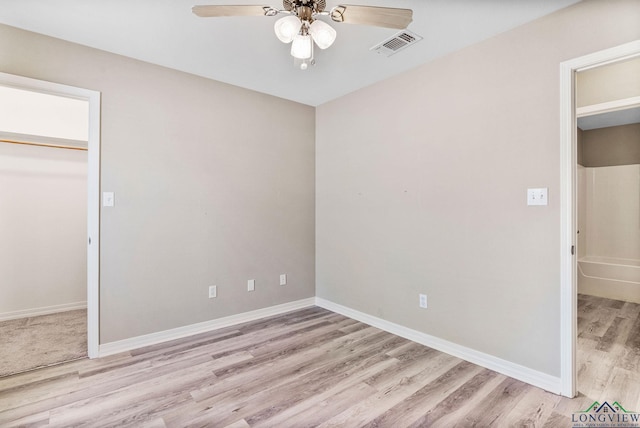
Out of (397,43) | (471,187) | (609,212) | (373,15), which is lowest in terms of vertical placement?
(609,212)

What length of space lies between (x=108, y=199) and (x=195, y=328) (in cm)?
145

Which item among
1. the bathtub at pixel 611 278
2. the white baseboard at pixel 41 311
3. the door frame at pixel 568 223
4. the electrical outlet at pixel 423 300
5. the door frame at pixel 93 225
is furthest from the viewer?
the bathtub at pixel 611 278

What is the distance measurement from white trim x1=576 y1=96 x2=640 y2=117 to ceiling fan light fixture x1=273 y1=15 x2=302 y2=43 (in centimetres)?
273

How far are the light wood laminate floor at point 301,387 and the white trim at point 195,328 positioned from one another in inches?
3.9

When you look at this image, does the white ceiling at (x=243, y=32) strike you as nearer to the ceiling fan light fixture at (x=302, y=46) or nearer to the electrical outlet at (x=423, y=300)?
the ceiling fan light fixture at (x=302, y=46)

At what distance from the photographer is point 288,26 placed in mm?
1533

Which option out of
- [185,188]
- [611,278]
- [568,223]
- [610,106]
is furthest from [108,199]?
[611,278]

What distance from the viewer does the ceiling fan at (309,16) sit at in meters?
1.47

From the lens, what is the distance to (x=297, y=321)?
3365mm

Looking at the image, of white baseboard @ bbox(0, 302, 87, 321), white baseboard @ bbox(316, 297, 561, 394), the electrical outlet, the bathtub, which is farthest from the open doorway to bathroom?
white baseboard @ bbox(0, 302, 87, 321)

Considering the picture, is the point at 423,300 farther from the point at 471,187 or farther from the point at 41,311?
the point at 41,311

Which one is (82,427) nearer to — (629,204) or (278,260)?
(278,260)

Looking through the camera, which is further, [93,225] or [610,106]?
[610,106]

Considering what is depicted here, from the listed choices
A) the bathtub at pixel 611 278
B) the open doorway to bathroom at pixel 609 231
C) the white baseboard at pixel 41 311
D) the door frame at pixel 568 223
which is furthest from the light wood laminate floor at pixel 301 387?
the white baseboard at pixel 41 311
